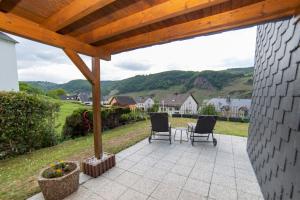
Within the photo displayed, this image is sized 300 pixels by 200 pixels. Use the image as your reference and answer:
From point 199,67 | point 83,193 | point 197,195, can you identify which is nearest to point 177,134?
point 197,195

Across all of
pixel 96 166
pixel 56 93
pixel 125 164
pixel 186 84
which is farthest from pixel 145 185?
pixel 56 93

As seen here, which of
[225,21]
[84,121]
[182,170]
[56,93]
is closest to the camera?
[225,21]

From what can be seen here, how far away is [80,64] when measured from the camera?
8.02 ft

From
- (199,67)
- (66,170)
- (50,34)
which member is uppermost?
(199,67)

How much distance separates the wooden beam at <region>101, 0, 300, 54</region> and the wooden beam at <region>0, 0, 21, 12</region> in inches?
55.6

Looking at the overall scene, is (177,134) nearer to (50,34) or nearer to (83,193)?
(83,193)

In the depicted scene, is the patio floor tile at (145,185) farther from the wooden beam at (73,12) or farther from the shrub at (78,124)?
the shrub at (78,124)

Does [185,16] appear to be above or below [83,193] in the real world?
above

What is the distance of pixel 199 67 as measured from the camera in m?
36.8

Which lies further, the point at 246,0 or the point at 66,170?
the point at 66,170

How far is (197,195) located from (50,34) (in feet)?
10.4

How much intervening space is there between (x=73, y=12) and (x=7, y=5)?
0.63 m

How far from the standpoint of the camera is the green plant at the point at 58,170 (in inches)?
85.9

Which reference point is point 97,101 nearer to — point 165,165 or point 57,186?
point 57,186
